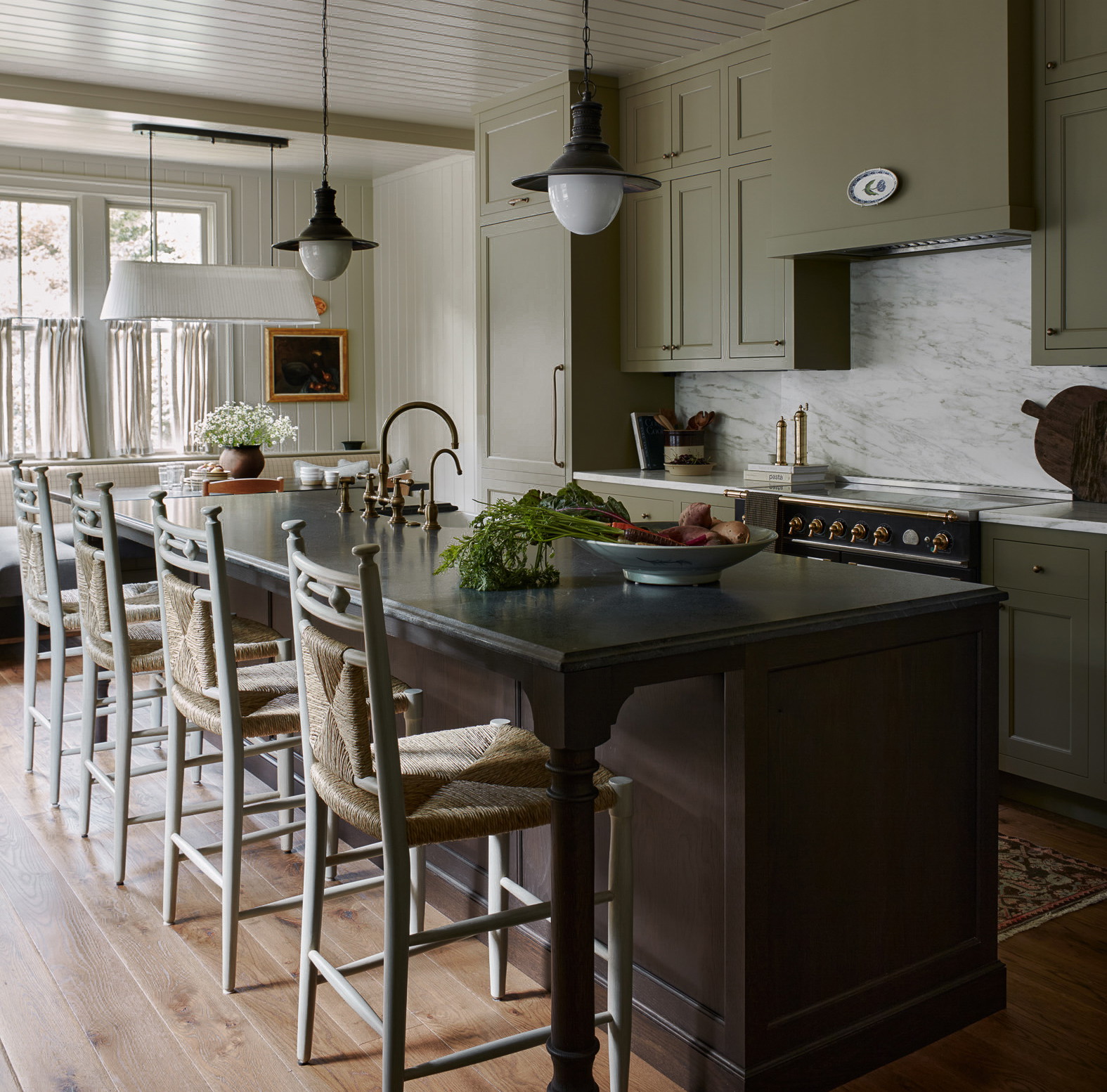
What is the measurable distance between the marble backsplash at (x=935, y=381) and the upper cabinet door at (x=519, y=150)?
1.44m

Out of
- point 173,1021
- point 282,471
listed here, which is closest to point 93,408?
point 282,471

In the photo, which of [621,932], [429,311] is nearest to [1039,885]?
[621,932]

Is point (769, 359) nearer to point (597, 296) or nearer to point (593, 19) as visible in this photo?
point (597, 296)

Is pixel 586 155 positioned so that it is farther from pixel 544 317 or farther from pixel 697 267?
pixel 544 317

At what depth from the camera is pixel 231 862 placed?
8.43ft

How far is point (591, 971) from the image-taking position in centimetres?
192

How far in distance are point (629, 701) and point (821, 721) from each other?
0.38m

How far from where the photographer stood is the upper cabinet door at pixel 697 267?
4969 millimetres

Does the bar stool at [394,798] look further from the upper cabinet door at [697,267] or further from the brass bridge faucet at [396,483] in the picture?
the upper cabinet door at [697,267]

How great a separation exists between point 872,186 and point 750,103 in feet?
2.93

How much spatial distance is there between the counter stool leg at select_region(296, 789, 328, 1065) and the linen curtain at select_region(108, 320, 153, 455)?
19.3ft

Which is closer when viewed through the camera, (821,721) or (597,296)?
(821,721)

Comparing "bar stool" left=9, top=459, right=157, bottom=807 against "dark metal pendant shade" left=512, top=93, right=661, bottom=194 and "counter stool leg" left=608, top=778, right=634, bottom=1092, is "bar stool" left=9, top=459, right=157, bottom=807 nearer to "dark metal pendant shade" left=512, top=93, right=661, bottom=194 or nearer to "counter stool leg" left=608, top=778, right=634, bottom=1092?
"dark metal pendant shade" left=512, top=93, right=661, bottom=194

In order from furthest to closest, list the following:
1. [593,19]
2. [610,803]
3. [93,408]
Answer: [93,408] < [593,19] < [610,803]
